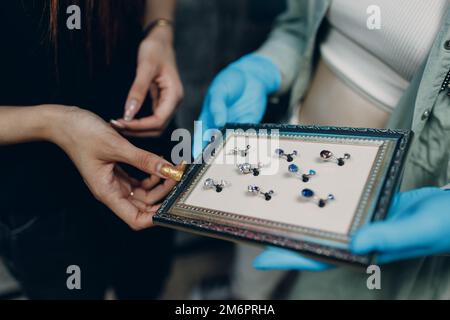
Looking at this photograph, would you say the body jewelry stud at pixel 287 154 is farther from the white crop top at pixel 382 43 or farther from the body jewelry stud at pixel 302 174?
the white crop top at pixel 382 43

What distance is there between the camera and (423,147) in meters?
0.71

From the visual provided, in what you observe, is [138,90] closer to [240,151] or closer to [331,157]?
[240,151]

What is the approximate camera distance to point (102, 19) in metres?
0.74

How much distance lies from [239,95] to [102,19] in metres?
0.35

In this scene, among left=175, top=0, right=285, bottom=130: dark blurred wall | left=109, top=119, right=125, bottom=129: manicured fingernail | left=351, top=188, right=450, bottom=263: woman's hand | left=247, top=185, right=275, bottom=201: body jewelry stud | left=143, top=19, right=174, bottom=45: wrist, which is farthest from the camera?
left=175, top=0, right=285, bottom=130: dark blurred wall

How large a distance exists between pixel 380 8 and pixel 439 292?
561 mm

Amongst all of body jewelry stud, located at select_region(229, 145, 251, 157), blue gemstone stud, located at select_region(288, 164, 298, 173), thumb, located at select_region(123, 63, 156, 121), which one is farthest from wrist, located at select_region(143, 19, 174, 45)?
blue gemstone stud, located at select_region(288, 164, 298, 173)

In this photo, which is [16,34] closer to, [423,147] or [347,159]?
[347,159]

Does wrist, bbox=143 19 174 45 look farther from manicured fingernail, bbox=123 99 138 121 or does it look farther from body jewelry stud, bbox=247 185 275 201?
body jewelry stud, bbox=247 185 275 201

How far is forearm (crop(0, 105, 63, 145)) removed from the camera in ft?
2.26

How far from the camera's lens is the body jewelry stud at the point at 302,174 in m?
0.62

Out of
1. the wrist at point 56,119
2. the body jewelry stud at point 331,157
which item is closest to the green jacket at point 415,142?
the body jewelry stud at point 331,157

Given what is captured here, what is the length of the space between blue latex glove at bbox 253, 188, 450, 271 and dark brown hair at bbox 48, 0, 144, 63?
519mm

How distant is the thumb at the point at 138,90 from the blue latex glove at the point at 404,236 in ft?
1.43
